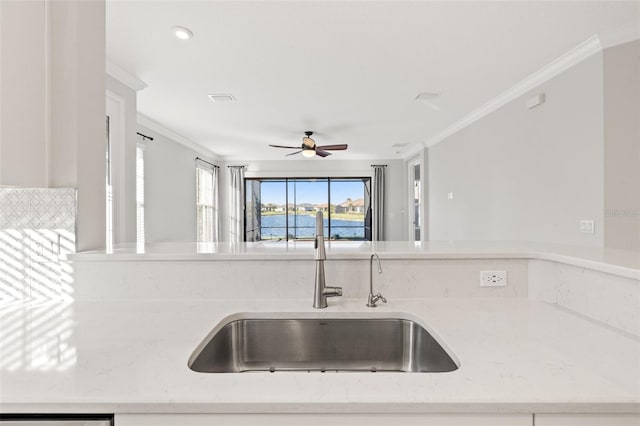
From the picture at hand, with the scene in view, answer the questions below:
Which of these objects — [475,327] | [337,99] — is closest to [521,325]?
[475,327]

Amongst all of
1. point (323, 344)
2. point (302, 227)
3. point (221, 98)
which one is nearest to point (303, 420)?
point (323, 344)

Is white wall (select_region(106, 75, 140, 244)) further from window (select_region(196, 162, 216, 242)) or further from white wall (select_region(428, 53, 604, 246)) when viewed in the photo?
white wall (select_region(428, 53, 604, 246))

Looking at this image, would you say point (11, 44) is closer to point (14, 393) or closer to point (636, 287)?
point (14, 393)

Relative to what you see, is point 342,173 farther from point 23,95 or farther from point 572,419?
point 572,419

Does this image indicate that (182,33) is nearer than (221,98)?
Yes

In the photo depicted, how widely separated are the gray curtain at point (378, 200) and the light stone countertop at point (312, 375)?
6610 millimetres

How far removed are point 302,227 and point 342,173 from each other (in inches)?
68.7

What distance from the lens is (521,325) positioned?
1027mm

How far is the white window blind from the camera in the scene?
6520 mm

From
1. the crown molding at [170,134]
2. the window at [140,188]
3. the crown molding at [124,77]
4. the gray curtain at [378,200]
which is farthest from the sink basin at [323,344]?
the gray curtain at [378,200]

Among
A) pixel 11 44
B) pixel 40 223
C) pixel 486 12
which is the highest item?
pixel 486 12

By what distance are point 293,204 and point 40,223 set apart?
22.8 ft

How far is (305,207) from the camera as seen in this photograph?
8.24 meters

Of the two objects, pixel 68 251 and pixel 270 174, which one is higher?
pixel 270 174
